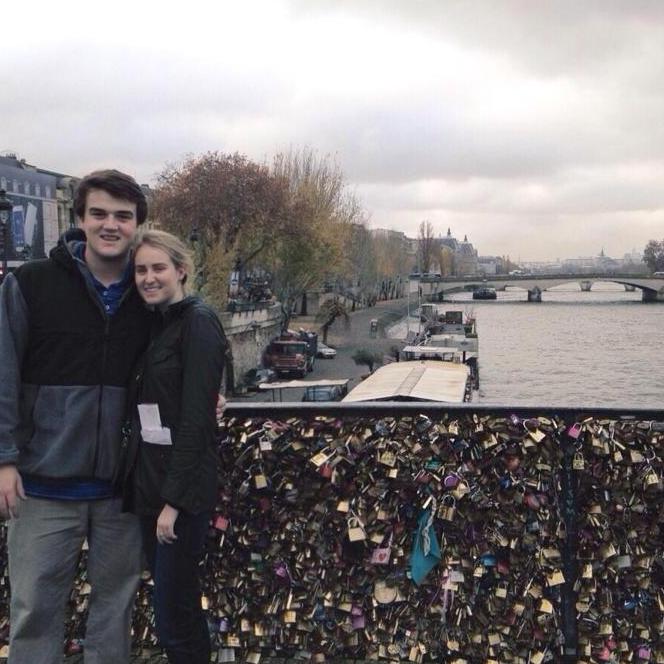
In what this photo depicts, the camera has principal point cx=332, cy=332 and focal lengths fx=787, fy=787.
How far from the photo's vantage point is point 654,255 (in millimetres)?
139875

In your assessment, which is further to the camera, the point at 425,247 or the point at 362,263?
the point at 425,247

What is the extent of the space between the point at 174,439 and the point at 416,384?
61.5ft

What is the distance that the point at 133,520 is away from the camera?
274 cm

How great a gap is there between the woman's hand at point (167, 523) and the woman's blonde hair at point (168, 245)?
764 millimetres

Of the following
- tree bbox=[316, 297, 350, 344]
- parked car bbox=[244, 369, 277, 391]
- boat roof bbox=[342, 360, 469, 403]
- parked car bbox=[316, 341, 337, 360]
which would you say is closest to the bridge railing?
boat roof bbox=[342, 360, 469, 403]

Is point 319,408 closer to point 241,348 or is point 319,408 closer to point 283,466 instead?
point 283,466

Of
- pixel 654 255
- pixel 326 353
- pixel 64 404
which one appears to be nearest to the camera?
pixel 64 404

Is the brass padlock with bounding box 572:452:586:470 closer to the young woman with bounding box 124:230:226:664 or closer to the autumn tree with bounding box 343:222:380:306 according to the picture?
the young woman with bounding box 124:230:226:664

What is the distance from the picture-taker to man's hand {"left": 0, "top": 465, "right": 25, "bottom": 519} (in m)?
2.49

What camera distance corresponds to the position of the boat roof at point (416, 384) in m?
19.4

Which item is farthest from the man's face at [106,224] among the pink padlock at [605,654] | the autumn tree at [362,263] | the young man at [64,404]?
the autumn tree at [362,263]

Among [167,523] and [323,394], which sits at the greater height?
[167,523]

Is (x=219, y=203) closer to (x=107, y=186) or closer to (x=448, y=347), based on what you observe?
(x=448, y=347)

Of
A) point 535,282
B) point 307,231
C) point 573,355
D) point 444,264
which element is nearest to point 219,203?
point 307,231
